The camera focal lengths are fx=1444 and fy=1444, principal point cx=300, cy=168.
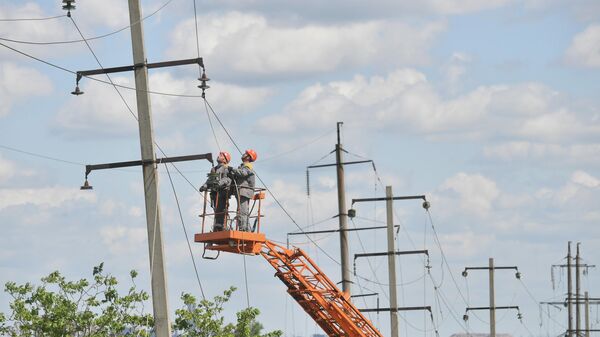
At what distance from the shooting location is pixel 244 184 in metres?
32.8

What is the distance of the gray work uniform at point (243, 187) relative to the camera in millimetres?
32750

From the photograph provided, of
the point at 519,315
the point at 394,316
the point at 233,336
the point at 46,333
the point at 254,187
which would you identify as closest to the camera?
the point at 254,187

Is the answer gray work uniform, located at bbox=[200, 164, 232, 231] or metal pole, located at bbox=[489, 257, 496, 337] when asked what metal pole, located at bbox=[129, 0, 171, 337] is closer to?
gray work uniform, located at bbox=[200, 164, 232, 231]

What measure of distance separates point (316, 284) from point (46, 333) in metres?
7.24

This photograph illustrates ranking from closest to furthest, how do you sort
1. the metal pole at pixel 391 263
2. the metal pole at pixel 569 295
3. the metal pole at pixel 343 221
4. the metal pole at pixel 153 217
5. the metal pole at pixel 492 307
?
the metal pole at pixel 153 217 → the metal pole at pixel 343 221 → the metal pole at pixel 391 263 → the metal pole at pixel 492 307 → the metal pole at pixel 569 295

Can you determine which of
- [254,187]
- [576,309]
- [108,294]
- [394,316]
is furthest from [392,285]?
[576,309]

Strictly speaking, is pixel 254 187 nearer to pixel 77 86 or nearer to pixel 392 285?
pixel 77 86

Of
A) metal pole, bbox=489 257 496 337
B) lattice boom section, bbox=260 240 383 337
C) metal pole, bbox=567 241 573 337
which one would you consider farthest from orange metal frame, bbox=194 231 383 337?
metal pole, bbox=567 241 573 337

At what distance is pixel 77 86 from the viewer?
2727 centimetres

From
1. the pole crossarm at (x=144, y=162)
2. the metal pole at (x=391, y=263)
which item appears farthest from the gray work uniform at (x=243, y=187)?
the metal pole at (x=391, y=263)

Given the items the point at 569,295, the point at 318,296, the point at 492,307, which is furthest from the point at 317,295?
the point at 569,295

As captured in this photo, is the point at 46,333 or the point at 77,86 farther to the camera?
the point at 46,333

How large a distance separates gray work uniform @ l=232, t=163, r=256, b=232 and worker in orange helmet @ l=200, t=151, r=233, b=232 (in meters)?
0.25

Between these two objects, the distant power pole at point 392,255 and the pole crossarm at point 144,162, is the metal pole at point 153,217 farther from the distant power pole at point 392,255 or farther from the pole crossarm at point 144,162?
the distant power pole at point 392,255
